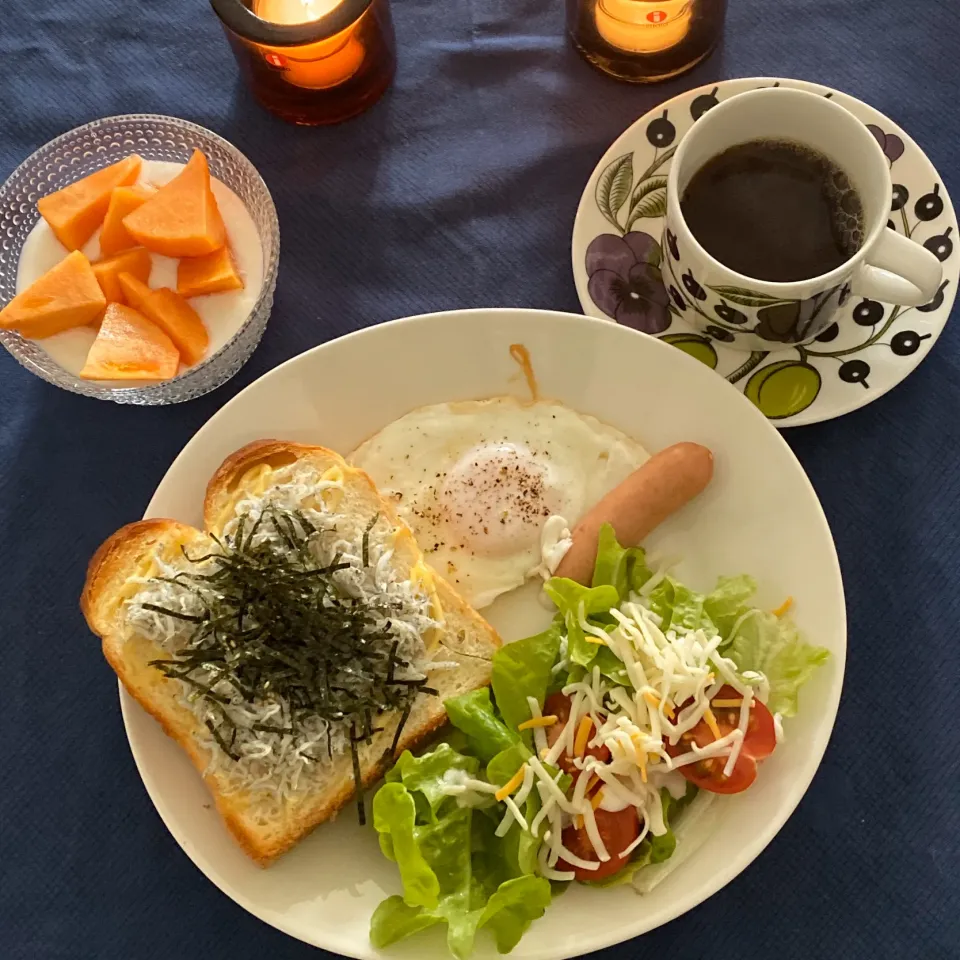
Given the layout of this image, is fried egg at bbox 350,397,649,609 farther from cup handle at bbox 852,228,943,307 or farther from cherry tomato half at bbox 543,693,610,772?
cup handle at bbox 852,228,943,307

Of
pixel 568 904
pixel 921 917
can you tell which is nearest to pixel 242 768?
pixel 568 904

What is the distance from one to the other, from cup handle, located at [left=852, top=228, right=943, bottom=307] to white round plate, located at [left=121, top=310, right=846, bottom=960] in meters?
0.35

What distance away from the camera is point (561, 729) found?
1923 mm

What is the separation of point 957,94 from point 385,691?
2.01 m

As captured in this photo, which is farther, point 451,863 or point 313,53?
point 313,53

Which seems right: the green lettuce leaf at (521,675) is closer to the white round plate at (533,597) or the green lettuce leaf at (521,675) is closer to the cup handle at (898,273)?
the white round plate at (533,597)

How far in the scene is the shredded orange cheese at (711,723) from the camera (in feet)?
6.06

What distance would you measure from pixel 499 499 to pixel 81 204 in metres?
1.21


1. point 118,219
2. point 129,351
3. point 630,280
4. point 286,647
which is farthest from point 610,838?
point 118,219

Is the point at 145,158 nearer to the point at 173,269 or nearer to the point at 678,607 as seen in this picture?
the point at 173,269

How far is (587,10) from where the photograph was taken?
2338 mm

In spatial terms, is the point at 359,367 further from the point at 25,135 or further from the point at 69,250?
the point at 25,135

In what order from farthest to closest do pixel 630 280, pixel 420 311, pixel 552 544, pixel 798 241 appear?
pixel 420 311 → pixel 630 280 → pixel 552 544 → pixel 798 241

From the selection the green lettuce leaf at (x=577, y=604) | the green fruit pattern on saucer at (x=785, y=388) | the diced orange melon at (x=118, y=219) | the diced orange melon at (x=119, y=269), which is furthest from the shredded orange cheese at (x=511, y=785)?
the diced orange melon at (x=118, y=219)
